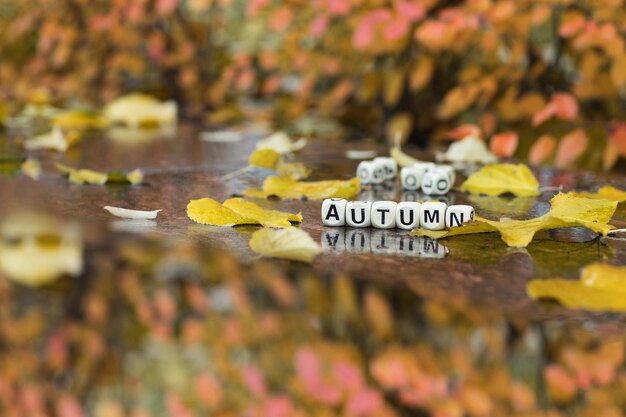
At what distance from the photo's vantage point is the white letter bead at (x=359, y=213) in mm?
1109

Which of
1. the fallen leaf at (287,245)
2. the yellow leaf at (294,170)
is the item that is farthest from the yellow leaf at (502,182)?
the fallen leaf at (287,245)

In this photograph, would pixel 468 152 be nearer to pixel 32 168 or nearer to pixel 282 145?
pixel 282 145

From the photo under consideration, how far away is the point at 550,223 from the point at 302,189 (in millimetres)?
487

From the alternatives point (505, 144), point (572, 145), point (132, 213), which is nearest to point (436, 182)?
point (132, 213)

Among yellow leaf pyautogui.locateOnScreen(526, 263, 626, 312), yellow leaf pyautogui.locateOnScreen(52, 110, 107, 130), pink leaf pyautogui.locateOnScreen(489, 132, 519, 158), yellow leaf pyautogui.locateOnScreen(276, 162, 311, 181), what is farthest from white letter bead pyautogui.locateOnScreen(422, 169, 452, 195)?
yellow leaf pyautogui.locateOnScreen(52, 110, 107, 130)

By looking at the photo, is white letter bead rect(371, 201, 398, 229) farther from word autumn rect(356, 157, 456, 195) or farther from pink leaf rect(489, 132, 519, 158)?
pink leaf rect(489, 132, 519, 158)

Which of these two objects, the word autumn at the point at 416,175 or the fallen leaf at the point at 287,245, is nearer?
the fallen leaf at the point at 287,245

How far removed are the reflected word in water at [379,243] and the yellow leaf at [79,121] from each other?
182cm

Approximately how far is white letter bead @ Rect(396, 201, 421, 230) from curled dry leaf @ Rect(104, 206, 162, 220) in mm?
335

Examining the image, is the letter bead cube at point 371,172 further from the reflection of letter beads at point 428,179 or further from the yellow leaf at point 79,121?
the yellow leaf at point 79,121

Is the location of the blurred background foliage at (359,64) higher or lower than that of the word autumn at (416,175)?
higher

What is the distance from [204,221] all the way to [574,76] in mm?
2022

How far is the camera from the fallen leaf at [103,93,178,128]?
2975mm

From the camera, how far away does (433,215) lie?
1085 millimetres
